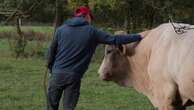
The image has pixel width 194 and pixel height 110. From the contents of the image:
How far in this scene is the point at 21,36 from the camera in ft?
84.8

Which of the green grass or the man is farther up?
the man

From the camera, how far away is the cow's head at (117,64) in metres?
8.31

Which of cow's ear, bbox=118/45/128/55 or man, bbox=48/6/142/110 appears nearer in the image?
man, bbox=48/6/142/110

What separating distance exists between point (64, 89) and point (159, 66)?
158 cm

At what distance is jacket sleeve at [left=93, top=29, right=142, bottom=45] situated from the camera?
26.3 feet

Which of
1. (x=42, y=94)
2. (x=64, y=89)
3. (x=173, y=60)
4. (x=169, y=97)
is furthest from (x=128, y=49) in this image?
(x=42, y=94)

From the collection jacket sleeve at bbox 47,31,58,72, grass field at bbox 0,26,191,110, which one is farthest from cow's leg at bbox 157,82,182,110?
grass field at bbox 0,26,191,110

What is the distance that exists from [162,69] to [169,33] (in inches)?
18.2

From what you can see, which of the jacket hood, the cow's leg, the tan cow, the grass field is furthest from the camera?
the grass field

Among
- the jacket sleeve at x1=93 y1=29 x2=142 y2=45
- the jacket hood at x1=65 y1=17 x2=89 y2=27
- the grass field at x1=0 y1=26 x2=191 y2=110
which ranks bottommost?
the grass field at x1=0 y1=26 x2=191 y2=110

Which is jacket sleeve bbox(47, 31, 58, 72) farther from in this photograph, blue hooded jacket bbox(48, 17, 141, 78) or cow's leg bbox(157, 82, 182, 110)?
cow's leg bbox(157, 82, 182, 110)

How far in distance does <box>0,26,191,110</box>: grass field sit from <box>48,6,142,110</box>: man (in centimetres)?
363

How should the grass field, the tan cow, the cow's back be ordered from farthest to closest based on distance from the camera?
the grass field
the tan cow
the cow's back

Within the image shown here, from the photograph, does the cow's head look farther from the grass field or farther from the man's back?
the grass field
